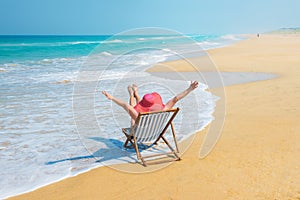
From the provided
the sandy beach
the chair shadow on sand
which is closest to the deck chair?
the sandy beach

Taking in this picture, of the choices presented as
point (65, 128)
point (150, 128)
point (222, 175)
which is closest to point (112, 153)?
point (150, 128)

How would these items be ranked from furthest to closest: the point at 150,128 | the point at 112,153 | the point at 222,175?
the point at 112,153
the point at 150,128
the point at 222,175

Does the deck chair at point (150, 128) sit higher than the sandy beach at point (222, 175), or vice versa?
the deck chair at point (150, 128)

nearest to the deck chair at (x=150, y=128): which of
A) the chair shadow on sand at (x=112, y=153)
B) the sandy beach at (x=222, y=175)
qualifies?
the sandy beach at (x=222, y=175)

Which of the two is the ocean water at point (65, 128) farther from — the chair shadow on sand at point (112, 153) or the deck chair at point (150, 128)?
the deck chair at point (150, 128)

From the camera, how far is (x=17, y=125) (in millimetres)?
6309

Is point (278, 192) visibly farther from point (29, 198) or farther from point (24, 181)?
point (24, 181)

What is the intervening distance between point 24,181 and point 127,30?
264 cm

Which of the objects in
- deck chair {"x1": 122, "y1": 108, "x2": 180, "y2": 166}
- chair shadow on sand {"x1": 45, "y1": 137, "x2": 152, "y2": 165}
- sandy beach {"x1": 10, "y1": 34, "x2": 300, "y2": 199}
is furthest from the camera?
chair shadow on sand {"x1": 45, "y1": 137, "x2": 152, "y2": 165}

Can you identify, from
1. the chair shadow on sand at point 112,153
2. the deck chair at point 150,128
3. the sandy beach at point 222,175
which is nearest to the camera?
the sandy beach at point 222,175

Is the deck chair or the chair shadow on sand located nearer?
the deck chair

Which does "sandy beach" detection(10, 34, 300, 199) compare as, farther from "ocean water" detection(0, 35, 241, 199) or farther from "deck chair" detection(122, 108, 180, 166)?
"ocean water" detection(0, 35, 241, 199)

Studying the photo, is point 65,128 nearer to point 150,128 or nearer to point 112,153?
point 112,153

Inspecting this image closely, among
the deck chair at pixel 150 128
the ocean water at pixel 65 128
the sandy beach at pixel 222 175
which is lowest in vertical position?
the ocean water at pixel 65 128
